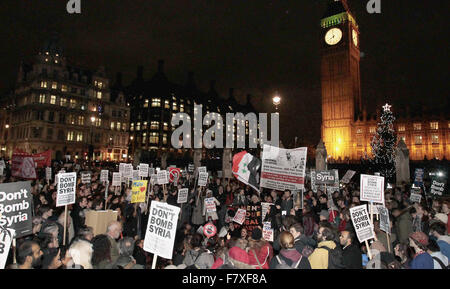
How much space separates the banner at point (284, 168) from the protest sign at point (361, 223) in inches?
151

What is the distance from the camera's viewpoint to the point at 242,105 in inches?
5974

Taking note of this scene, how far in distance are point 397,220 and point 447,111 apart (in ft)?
296

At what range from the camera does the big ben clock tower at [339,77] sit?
88062mm

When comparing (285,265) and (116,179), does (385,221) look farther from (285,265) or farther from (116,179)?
(116,179)

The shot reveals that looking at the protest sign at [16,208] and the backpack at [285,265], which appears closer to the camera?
the backpack at [285,265]

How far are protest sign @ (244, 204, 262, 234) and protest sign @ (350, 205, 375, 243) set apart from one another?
294cm

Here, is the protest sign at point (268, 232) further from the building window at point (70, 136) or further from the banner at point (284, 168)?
the building window at point (70, 136)

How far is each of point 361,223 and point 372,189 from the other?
1924mm

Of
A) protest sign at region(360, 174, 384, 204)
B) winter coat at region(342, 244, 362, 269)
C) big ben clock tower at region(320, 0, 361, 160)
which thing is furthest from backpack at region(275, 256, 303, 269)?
big ben clock tower at region(320, 0, 361, 160)

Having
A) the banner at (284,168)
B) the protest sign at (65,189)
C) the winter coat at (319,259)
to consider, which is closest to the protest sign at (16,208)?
the protest sign at (65,189)

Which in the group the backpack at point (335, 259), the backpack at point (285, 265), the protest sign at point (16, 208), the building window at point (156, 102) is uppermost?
the building window at point (156, 102)

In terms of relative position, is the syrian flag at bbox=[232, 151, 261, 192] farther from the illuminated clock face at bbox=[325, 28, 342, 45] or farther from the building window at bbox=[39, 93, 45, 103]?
the illuminated clock face at bbox=[325, 28, 342, 45]

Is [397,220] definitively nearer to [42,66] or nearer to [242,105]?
[42,66]
